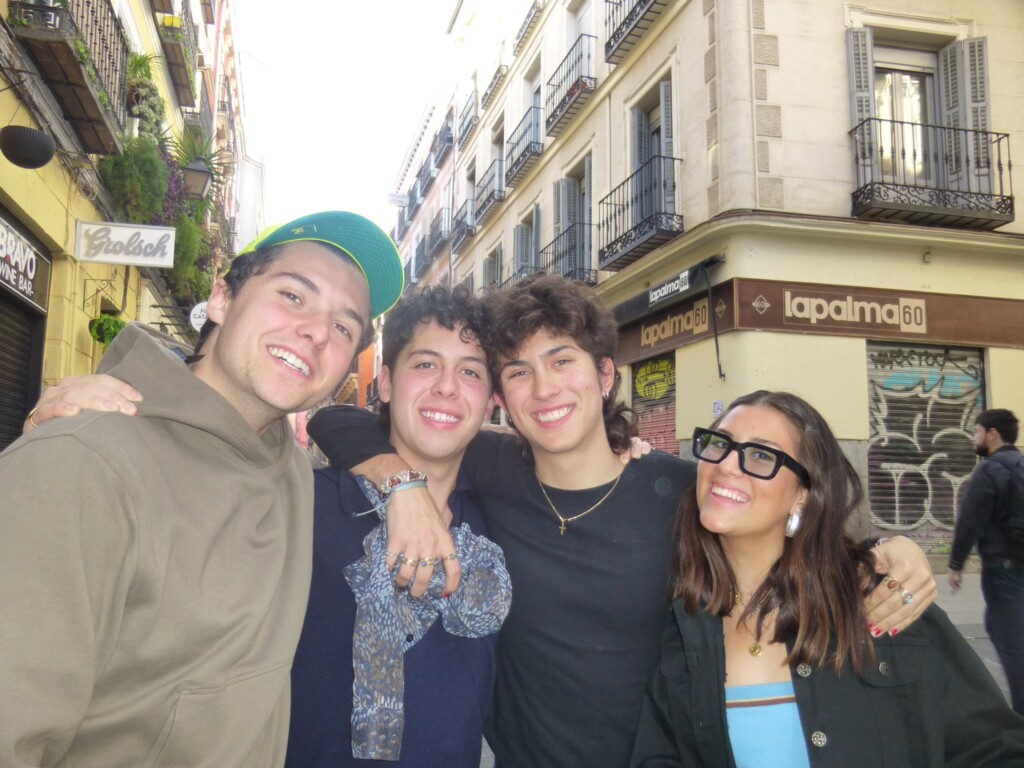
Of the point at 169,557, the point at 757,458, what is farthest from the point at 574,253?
the point at 169,557

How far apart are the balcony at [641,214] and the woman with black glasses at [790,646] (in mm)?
8963

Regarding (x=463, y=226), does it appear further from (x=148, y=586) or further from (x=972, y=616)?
(x=148, y=586)

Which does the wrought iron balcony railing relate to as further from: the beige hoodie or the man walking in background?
the beige hoodie

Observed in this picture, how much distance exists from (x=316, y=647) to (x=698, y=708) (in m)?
1.09

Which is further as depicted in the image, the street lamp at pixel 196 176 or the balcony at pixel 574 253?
the balcony at pixel 574 253

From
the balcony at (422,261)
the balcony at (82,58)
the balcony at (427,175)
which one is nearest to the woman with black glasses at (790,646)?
the balcony at (82,58)

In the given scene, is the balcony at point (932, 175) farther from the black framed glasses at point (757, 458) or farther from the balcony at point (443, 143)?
the balcony at point (443, 143)

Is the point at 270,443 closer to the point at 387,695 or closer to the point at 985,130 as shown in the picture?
the point at 387,695

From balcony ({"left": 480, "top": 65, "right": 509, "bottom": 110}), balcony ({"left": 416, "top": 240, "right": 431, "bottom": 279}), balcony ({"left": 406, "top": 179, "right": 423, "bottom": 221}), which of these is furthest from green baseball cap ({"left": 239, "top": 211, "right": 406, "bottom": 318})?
balcony ({"left": 406, "top": 179, "right": 423, "bottom": 221})

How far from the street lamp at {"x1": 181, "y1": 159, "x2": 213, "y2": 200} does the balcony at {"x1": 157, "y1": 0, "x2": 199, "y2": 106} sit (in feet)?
8.16

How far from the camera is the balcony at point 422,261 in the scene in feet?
92.8

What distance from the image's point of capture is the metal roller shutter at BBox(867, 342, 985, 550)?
31.9 feet

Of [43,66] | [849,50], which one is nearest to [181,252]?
[43,66]

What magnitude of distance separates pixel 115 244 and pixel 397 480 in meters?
7.13
